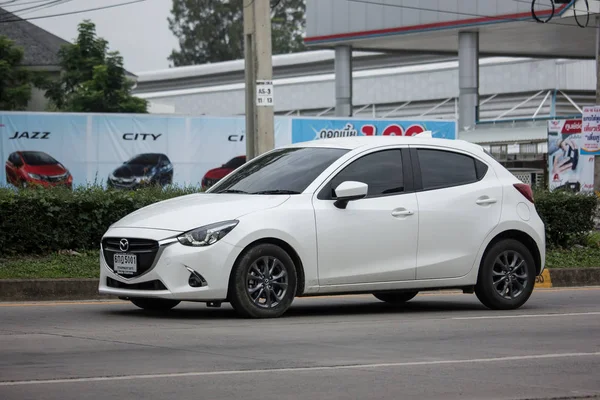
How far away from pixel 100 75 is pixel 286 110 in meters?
16.9

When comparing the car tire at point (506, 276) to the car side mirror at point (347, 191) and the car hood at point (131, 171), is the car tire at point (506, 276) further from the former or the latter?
the car hood at point (131, 171)

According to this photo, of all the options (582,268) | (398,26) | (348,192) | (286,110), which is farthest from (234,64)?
(348,192)

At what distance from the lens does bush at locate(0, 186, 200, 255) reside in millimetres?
13969

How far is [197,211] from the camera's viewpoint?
32.9ft

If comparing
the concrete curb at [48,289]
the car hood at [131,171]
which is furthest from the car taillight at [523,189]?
the car hood at [131,171]

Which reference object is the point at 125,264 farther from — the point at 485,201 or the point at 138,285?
the point at 485,201

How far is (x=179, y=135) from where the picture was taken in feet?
101

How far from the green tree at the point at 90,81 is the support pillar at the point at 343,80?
11.1 meters

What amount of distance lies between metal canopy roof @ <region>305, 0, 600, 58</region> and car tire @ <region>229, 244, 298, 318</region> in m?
27.0

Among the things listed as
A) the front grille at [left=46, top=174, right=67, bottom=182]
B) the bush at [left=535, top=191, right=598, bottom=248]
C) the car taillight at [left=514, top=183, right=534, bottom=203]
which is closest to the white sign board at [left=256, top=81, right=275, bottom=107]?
the bush at [left=535, top=191, right=598, bottom=248]

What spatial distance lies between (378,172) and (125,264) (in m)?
2.71

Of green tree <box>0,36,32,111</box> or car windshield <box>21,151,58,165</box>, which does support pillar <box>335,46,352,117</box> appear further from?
car windshield <box>21,151,58,165</box>

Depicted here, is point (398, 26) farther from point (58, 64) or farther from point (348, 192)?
point (348, 192)

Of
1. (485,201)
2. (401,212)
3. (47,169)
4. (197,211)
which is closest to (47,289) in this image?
(197,211)
